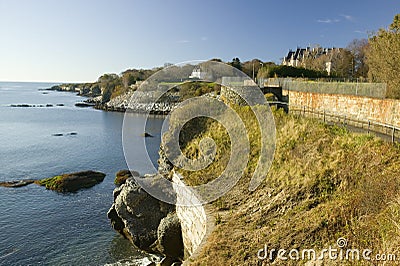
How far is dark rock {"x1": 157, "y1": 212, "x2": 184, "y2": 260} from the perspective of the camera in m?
12.7

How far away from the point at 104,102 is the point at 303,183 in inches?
3497

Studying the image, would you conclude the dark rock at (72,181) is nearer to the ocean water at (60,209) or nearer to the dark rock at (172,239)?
the ocean water at (60,209)

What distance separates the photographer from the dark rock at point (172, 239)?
41.8 ft

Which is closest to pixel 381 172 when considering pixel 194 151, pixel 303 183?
pixel 303 183

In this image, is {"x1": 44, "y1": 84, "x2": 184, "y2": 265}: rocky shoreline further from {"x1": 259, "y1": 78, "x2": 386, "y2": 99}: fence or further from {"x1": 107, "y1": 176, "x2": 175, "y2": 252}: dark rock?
{"x1": 259, "y1": 78, "x2": 386, "y2": 99}: fence

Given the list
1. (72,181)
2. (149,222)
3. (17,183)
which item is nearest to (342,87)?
(149,222)

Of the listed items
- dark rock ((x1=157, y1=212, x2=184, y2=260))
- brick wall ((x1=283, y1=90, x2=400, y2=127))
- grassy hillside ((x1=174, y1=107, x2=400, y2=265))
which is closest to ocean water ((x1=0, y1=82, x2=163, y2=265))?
dark rock ((x1=157, y1=212, x2=184, y2=260))

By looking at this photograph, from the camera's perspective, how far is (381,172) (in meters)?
7.82

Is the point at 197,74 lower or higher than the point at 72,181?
higher

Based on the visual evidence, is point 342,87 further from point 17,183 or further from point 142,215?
point 17,183

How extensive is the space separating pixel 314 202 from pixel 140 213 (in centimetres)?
887

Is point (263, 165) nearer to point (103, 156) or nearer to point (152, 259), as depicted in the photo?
point (152, 259)

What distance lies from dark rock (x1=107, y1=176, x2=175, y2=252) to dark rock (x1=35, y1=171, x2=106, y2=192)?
27.6 ft

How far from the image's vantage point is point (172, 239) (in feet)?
42.1
